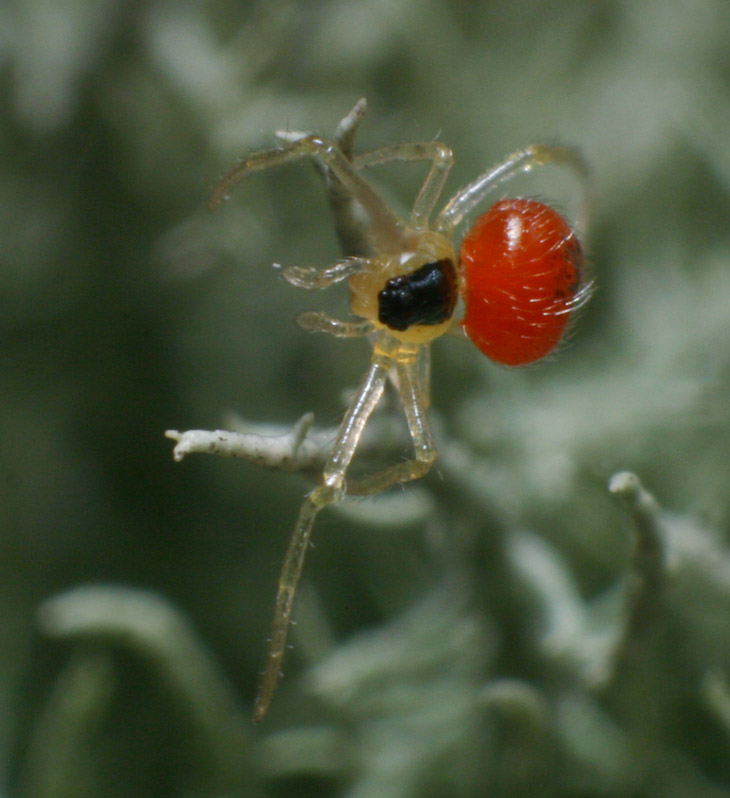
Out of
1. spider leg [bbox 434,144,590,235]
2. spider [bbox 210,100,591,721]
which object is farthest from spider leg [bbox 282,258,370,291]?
spider leg [bbox 434,144,590,235]

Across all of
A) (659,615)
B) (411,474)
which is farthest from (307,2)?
(659,615)

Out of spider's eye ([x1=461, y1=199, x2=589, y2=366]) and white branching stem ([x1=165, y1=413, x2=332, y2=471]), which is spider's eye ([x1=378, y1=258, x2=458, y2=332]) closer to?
spider's eye ([x1=461, y1=199, x2=589, y2=366])

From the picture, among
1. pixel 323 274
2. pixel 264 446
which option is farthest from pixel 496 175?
pixel 264 446

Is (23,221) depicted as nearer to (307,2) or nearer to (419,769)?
(307,2)

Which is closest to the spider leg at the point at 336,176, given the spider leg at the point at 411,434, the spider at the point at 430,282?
the spider at the point at 430,282

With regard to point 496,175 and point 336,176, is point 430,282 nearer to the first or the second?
point 496,175

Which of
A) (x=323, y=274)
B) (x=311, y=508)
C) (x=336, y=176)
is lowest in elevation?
(x=311, y=508)
